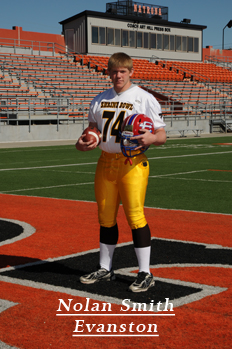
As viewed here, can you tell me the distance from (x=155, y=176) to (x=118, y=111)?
8.65 metres

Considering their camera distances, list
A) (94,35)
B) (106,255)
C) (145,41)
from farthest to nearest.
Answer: (145,41), (94,35), (106,255)

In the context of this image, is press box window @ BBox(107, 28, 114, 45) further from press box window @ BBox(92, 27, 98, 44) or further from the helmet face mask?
the helmet face mask

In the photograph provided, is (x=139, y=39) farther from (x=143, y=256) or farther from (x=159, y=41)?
(x=143, y=256)

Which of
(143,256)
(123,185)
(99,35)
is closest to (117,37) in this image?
(99,35)

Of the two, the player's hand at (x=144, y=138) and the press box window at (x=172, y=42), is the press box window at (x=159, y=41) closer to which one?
the press box window at (x=172, y=42)

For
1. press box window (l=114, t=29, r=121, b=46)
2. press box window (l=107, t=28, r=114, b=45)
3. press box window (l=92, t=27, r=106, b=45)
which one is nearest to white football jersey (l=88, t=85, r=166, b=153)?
press box window (l=92, t=27, r=106, b=45)

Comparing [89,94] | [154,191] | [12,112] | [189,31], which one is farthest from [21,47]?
[154,191]

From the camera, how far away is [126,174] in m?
4.42

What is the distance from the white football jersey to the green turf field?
4.26m

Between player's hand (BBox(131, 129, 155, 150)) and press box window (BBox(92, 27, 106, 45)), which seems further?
press box window (BBox(92, 27, 106, 45))

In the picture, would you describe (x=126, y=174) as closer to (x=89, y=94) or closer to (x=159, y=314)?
(x=159, y=314)

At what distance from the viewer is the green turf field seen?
9695 millimetres

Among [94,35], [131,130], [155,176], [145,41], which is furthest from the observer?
[145,41]

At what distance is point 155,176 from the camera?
1309cm
